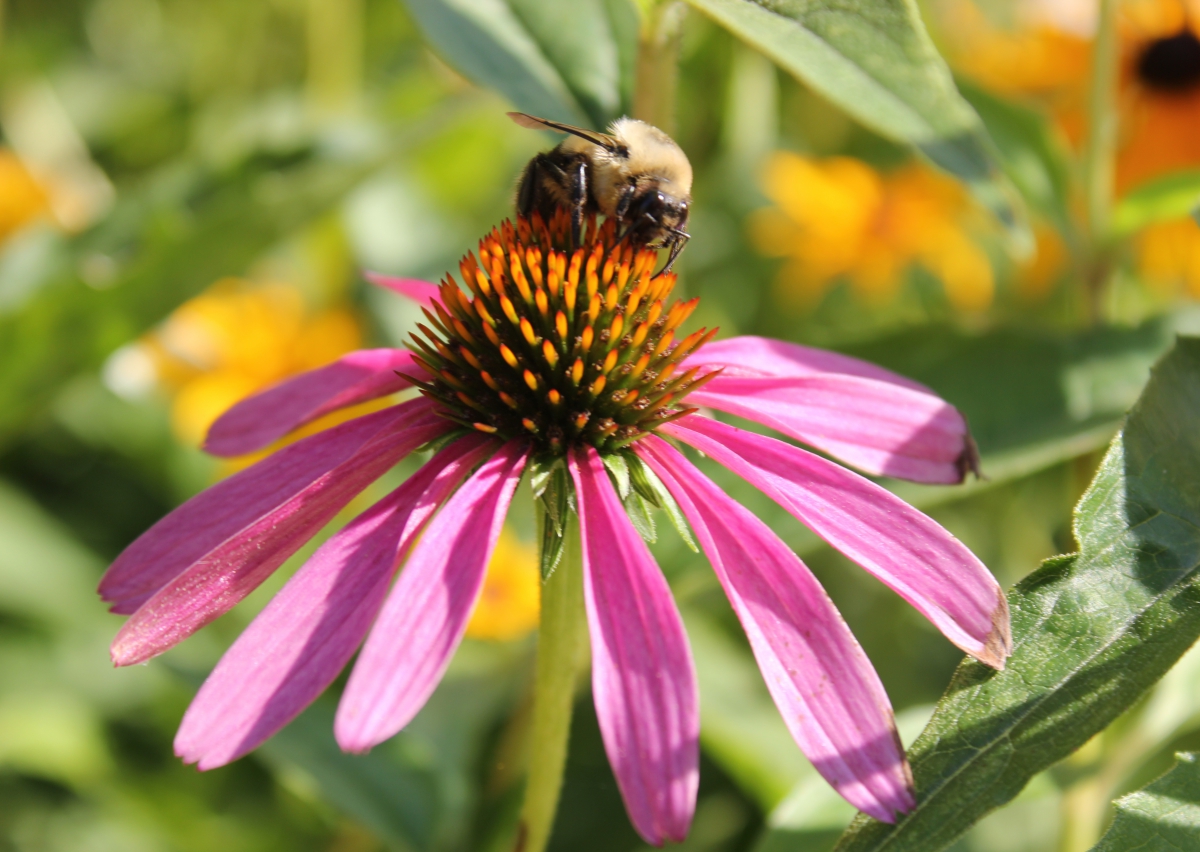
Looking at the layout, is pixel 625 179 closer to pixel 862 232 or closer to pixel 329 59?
pixel 862 232

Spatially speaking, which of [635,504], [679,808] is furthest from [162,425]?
[679,808]

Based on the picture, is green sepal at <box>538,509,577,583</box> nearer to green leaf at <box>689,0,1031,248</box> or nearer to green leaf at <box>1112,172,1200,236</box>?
green leaf at <box>689,0,1031,248</box>

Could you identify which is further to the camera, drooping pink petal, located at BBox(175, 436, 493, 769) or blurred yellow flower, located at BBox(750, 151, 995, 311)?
blurred yellow flower, located at BBox(750, 151, 995, 311)

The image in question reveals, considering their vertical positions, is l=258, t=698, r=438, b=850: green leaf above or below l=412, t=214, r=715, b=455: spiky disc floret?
below

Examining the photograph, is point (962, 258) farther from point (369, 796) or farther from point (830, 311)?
point (369, 796)

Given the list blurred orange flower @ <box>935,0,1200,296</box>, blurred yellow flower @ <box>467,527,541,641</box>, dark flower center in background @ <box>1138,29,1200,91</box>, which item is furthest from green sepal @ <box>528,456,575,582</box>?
dark flower center in background @ <box>1138,29,1200,91</box>

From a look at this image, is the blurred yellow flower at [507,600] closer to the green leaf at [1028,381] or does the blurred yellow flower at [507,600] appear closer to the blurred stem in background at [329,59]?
the green leaf at [1028,381]

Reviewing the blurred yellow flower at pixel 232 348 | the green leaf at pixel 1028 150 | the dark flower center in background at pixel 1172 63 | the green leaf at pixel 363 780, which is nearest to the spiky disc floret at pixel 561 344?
the green leaf at pixel 363 780
